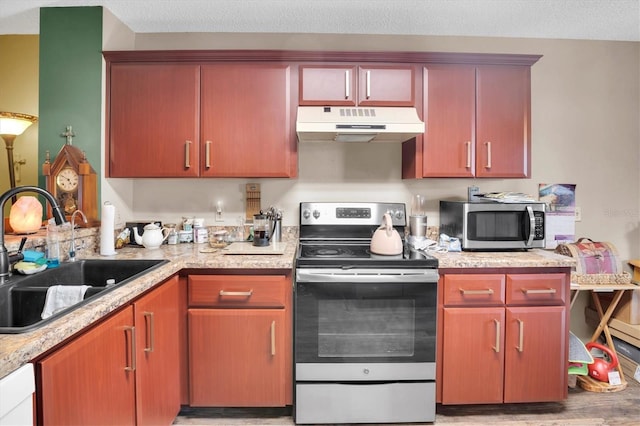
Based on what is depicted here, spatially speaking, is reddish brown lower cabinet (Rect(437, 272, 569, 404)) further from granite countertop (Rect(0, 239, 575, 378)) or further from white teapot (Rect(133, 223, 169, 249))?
white teapot (Rect(133, 223, 169, 249))

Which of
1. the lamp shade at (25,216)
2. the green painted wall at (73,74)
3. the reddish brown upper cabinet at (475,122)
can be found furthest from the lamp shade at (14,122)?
the reddish brown upper cabinet at (475,122)

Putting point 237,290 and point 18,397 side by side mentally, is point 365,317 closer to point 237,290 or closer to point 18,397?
point 237,290

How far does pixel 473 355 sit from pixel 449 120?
137 centimetres

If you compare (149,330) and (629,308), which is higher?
(149,330)

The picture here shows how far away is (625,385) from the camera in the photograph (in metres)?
2.29

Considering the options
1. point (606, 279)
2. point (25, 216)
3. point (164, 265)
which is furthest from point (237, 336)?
point (606, 279)

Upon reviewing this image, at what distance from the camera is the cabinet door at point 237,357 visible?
1.88m

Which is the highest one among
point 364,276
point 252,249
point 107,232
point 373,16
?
point 373,16

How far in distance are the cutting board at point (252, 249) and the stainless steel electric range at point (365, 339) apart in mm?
288

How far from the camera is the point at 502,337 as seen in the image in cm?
196

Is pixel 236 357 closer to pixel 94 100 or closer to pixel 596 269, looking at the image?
pixel 94 100

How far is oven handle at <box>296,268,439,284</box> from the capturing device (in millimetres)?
1851

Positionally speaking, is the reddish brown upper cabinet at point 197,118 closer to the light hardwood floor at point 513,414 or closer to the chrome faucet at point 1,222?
the chrome faucet at point 1,222

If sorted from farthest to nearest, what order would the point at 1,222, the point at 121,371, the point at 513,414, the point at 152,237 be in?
the point at 152,237 → the point at 513,414 → the point at 1,222 → the point at 121,371
